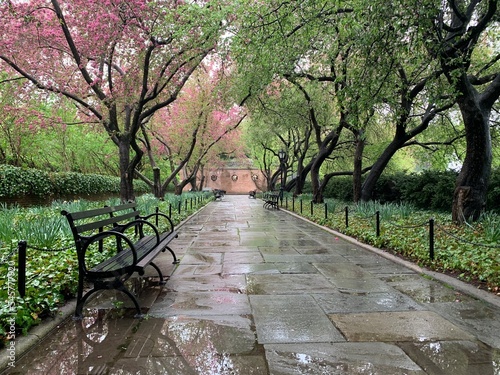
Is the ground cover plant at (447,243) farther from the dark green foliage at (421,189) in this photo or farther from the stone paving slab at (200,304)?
the dark green foliage at (421,189)

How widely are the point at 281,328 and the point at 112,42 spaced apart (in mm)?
10216

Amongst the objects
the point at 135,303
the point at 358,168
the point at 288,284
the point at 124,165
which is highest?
the point at 358,168

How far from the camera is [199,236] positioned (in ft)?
28.9

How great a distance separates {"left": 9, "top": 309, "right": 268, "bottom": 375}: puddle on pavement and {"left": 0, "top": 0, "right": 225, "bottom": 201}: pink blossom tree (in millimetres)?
7362

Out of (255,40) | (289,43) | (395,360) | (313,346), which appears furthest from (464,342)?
(289,43)

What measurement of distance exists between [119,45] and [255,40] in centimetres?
→ 606

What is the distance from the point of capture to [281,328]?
3121 millimetres

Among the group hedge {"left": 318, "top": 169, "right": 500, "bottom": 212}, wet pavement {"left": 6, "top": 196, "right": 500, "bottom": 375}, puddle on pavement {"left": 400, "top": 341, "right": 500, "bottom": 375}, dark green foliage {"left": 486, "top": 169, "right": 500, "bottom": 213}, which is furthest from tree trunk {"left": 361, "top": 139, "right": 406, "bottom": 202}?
puddle on pavement {"left": 400, "top": 341, "right": 500, "bottom": 375}

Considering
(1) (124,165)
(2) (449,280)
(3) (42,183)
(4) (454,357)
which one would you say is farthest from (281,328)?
(3) (42,183)

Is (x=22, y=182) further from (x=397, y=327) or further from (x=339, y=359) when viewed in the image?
(x=397, y=327)

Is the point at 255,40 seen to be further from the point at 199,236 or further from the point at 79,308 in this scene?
the point at 79,308

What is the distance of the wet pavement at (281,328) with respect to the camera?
249 cm

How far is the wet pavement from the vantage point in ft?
8.17

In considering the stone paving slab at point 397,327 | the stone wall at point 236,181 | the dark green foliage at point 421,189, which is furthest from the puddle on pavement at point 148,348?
the stone wall at point 236,181
